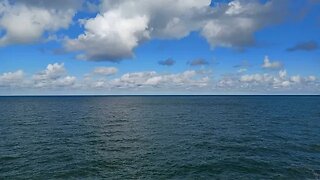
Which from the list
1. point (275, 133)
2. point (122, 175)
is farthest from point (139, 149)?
point (275, 133)

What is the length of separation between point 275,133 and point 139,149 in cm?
3233

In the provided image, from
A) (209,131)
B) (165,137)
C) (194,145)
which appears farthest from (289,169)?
(209,131)

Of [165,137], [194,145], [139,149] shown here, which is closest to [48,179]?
[139,149]

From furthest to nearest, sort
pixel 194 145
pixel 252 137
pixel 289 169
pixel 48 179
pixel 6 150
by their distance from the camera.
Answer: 1. pixel 252 137
2. pixel 194 145
3. pixel 6 150
4. pixel 289 169
5. pixel 48 179

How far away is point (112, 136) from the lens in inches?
2611

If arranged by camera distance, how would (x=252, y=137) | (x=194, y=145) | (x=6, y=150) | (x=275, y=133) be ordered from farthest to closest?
(x=275, y=133) → (x=252, y=137) → (x=194, y=145) → (x=6, y=150)

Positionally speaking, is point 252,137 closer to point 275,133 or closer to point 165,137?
point 275,133

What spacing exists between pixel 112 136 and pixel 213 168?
31063 millimetres

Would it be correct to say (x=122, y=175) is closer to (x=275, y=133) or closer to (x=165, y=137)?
(x=165, y=137)

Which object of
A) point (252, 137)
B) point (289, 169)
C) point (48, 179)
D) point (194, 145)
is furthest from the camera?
point (252, 137)

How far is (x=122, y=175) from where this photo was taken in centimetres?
3728

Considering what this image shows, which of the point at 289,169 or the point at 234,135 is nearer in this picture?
the point at 289,169

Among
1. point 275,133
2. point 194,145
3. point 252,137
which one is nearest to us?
point 194,145

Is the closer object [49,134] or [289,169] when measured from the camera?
[289,169]
